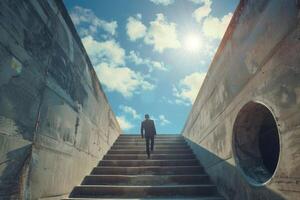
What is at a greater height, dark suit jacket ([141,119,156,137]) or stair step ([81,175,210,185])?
dark suit jacket ([141,119,156,137])

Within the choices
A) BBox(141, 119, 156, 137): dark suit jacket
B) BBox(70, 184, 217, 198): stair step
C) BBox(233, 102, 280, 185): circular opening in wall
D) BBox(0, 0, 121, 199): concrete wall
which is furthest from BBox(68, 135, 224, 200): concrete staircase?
BBox(233, 102, 280, 185): circular opening in wall

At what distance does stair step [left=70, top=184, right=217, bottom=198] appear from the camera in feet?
14.0

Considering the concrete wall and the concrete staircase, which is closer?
the concrete wall

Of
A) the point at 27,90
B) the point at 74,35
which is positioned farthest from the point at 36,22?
the point at 74,35

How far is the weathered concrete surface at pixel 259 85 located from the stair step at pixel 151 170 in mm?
883

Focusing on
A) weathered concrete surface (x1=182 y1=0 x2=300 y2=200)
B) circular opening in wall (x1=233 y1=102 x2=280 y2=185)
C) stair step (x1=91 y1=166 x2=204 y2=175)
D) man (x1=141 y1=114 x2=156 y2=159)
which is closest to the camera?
weathered concrete surface (x1=182 y1=0 x2=300 y2=200)

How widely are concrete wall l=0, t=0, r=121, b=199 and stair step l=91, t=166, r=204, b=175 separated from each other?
862 mm

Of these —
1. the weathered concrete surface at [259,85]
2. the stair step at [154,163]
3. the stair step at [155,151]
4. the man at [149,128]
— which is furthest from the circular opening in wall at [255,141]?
the stair step at [155,151]

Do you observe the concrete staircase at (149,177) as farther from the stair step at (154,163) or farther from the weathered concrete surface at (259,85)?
the weathered concrete surface at (259,85)

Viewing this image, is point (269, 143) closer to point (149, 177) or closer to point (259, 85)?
point (259, 85)

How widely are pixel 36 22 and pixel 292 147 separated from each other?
10.6ft

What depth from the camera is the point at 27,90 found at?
8.32ft

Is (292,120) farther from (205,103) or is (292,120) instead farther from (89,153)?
(89,153)

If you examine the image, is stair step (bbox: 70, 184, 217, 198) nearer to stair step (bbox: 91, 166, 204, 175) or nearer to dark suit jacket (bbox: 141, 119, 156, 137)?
stair step (bbox: 91, 166, 204, 175)
